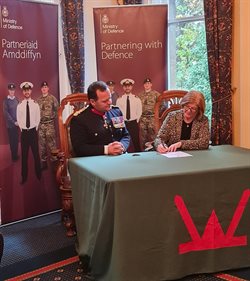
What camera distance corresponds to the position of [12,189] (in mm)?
3512

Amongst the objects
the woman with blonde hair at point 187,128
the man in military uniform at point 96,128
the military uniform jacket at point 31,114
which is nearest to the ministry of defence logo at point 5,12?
the military uniform jacket at point 31,114

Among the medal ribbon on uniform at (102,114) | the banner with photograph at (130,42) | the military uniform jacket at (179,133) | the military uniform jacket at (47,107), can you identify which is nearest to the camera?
the military uniform jacket at (179,133)

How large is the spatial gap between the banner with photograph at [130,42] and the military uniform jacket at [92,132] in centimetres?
72

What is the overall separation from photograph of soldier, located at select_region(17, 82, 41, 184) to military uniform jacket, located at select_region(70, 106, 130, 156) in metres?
0.60

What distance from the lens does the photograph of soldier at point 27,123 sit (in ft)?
11.4

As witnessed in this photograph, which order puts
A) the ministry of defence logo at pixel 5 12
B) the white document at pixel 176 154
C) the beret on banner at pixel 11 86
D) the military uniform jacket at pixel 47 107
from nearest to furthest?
the white document at pixel 176 154
the ministry of defence logo at pixel 5 12
the beret on banner at pixel 11 86
the military uniform jacket at pixel 47 107

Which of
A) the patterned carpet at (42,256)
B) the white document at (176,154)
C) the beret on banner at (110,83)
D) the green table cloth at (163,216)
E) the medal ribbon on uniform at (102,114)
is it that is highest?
the beret on banner at (110,83)

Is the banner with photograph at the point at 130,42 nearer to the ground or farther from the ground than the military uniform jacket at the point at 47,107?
farther from the ground

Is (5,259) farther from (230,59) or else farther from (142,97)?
(230,59)

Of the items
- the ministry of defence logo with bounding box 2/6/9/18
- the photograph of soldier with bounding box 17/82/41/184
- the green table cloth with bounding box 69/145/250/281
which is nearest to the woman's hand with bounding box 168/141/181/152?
the green table cloth with bounding box 69/145/250/281

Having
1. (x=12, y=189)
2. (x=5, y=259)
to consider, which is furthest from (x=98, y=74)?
(x=5, y=259)

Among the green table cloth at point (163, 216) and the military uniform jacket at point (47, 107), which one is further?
the military uniform jacket at point (47, 107)

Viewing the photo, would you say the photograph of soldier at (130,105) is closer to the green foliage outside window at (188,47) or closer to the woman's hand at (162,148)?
the green foliage outside window at (188,47)

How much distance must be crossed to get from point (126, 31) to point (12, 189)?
181 cm
